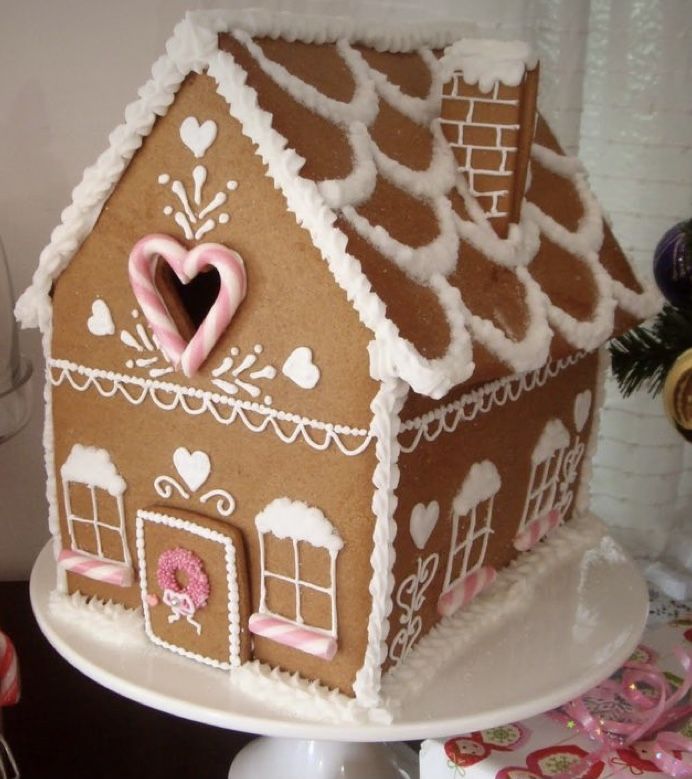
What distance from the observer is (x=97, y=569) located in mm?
942

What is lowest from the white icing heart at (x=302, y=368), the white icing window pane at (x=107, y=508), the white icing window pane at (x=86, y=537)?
the white icing window pane at (x=86, y=537)

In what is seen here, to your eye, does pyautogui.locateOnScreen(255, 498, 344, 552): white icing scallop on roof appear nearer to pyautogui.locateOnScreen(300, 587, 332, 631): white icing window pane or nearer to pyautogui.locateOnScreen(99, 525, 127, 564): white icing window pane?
pyautogui.locateOnScreen(300, 587, 332, 631): white icing window pane

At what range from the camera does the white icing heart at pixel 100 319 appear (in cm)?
87

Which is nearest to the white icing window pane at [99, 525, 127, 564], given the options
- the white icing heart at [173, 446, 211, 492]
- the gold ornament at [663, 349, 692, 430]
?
the white icing heart at [173, 446, 211, 492]

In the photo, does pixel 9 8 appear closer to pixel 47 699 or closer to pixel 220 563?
pixel 220 563

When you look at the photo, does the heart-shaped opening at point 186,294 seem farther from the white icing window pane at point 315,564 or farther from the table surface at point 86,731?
the table surface at point 86,731

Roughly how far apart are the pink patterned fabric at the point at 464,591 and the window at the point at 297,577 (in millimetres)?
140

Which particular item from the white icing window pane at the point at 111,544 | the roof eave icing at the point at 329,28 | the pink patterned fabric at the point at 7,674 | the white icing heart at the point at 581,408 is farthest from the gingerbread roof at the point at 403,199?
the pink patterned fabric at the point at 7,674

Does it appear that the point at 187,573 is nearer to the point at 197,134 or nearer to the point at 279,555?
the point at 279,555

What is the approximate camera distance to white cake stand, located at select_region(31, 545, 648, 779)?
809 mm

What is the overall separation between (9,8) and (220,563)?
0.71 metres

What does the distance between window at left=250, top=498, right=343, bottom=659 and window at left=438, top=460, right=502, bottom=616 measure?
14 centimetres

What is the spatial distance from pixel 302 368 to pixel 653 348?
1.65 feet

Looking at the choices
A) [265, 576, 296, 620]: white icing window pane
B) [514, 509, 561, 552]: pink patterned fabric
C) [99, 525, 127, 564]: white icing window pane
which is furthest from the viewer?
[514, 509, 561, 552]: pink patterned fabric
